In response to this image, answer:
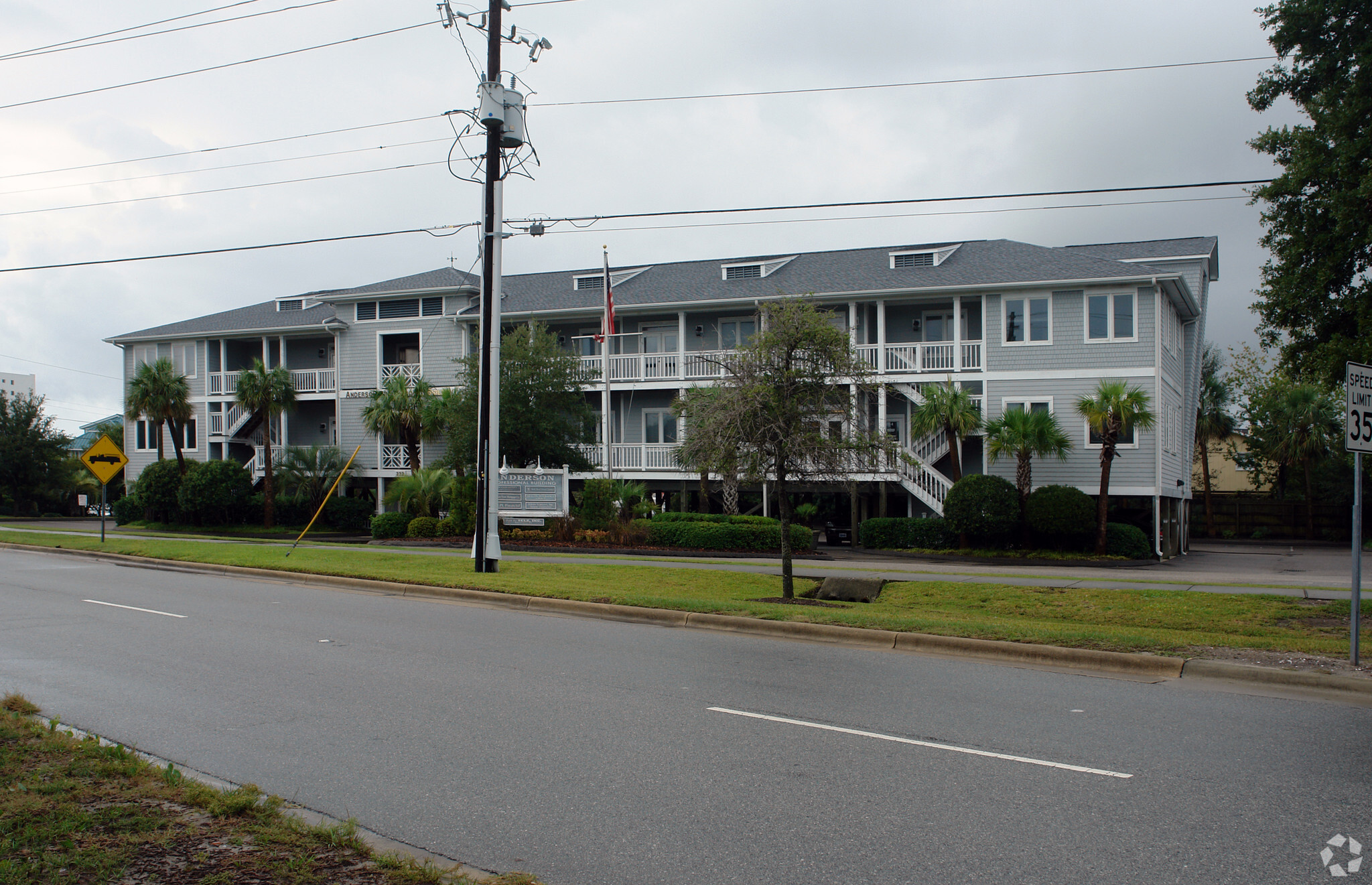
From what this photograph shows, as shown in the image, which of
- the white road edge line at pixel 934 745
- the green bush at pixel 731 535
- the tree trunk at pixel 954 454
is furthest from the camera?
the tree trunk at pixel 954 454

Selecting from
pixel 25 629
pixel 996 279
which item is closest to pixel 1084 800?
pixel 25 629

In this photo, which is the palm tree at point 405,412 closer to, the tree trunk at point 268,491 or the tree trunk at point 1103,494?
the tree trunk at point 268,491

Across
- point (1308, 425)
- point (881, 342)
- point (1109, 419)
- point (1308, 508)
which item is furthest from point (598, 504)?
point (1308, 425)

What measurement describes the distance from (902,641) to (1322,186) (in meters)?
9.53

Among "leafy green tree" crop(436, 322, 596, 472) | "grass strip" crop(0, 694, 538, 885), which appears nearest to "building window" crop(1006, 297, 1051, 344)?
"leafy green tree" crop(436, 322, 596, 472)

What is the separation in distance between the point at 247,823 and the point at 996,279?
27.6 meters

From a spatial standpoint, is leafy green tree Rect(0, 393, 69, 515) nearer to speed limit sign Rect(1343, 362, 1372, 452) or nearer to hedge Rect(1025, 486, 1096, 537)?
hedge Rect(1025, 486, 1096, 537)

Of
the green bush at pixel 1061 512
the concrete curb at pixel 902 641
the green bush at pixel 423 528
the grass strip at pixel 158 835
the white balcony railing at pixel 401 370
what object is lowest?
the concrete curb at pixel 902 641

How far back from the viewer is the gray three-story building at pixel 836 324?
28078 mm

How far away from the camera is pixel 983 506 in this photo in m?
25.8

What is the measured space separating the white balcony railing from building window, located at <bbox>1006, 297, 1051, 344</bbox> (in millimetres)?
21524

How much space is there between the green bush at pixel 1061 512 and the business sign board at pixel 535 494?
1278 cm

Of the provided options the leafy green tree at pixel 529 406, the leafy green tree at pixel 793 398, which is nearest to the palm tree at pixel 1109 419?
the leafy green tree at pixel 793 398

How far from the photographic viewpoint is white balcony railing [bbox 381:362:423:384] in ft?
120
